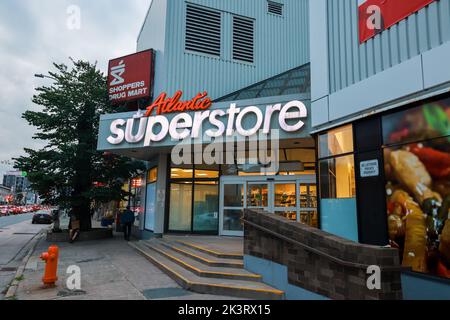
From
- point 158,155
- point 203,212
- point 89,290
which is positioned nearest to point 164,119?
point 158,155

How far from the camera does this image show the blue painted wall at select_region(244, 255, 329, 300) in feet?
21.0

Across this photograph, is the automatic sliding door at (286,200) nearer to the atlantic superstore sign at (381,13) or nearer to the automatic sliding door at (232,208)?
the automatic sliding door at (232,208)

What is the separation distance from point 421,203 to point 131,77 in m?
14.9

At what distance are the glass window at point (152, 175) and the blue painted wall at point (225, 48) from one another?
3.83 m

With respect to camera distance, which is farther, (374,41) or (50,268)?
(374,41)

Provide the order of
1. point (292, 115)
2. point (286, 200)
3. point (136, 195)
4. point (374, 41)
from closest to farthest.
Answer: point (374, 41)
point (292, 115)
point (286, 200)
point (136, 195)

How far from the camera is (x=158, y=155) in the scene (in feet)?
52.0

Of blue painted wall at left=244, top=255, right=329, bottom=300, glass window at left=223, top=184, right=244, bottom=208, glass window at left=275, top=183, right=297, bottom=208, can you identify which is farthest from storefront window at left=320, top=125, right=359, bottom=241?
glass window at left=223, top=184, right=244, bottom=208

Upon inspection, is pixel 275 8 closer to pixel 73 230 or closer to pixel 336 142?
pixel 336 142

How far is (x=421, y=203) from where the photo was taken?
6789 mm

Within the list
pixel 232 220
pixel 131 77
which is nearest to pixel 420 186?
pixel 232 220

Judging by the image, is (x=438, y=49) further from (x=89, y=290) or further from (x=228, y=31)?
(x=228, y=31)

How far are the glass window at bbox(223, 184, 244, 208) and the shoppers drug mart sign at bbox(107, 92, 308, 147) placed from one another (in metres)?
2.76

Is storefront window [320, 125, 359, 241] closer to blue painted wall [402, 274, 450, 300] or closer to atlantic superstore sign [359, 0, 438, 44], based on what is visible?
blue painted wall [402, 274, 450, 300]
